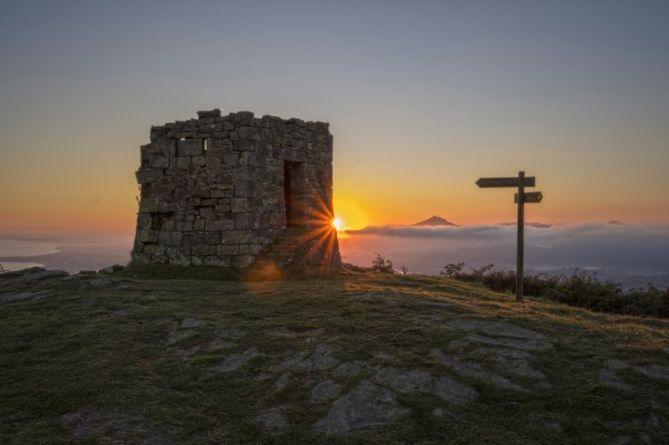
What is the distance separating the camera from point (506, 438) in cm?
540

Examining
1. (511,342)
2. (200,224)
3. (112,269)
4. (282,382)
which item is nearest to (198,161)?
(200,224)

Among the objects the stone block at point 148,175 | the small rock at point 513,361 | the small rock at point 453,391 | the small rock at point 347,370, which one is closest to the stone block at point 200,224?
the stone block at point 148,175

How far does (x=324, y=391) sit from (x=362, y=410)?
611 millimetres

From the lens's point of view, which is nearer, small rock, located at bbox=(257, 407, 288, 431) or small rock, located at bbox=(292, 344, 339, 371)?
small rock, located at bbox=(257, 407, 288, 431)

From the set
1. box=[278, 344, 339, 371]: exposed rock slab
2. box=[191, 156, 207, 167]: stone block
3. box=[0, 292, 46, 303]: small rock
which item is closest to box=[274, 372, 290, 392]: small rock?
box=[278, 344, 339, 371]: exposed rock slab

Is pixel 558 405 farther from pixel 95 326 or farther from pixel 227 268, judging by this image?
pixel 227 268

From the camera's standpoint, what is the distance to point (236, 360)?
7492mm

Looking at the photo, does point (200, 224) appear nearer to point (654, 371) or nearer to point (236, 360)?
point (236, 360)

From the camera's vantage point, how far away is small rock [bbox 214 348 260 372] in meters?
7.25

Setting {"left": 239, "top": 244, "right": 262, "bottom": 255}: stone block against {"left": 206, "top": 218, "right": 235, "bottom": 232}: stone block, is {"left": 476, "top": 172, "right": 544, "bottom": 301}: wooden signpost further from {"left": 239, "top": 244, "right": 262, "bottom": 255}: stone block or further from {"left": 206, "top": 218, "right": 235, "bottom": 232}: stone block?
{"left": 206, "top": 218, "right": 235, "bottom": 232}: stone block

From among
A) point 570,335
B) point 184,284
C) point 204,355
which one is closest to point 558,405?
point 570,335

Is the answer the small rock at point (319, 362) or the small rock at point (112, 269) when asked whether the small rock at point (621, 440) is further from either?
the small rock at point (112, 269)

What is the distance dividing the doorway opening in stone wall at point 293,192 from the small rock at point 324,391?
10.9 meters

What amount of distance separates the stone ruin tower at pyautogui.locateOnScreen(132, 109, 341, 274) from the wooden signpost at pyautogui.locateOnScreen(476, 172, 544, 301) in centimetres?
549
